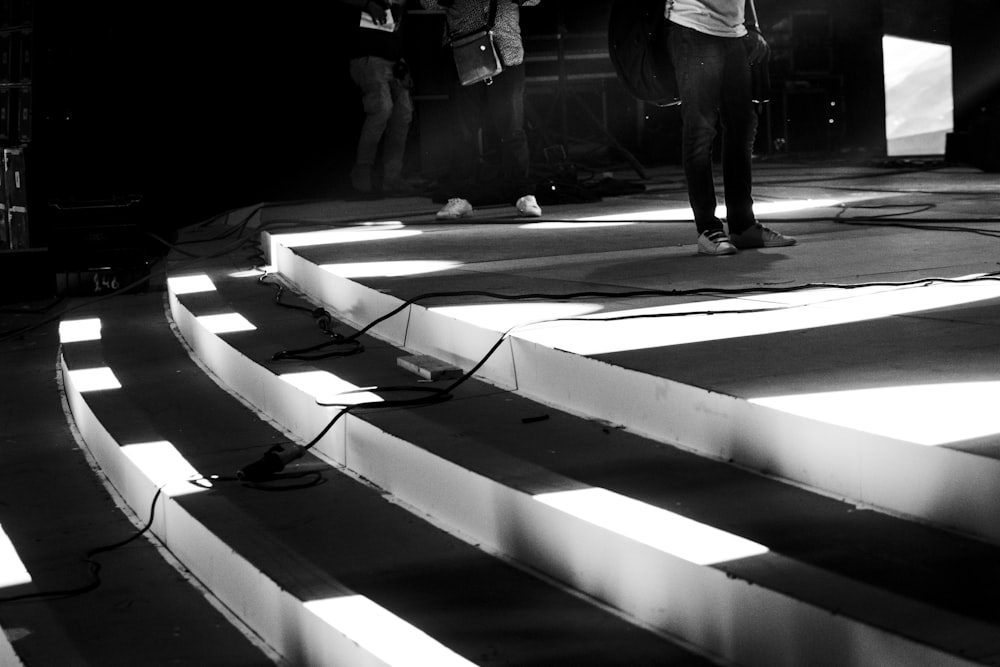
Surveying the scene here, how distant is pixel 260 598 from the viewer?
2.41 meters

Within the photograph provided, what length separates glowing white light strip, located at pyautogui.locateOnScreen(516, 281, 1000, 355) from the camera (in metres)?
2.95

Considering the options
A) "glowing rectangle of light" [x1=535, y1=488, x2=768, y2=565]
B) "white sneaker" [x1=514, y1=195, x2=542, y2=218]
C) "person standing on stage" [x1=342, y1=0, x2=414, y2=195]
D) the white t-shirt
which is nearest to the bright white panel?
"person standing on stage" [x1=342, y1=0, x2=414, y2=195]

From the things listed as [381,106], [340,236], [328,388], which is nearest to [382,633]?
[328,388]

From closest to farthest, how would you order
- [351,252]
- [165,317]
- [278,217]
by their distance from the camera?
[351,252]
[165,317]
[278,217]

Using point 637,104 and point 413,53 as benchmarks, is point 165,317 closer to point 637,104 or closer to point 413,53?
point 413,53

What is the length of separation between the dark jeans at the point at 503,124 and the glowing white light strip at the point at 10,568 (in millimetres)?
3667

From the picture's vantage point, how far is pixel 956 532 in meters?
1.83

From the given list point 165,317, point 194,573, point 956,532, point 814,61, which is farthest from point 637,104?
point 956,532

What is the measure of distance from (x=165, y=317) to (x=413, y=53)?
4.82 meters

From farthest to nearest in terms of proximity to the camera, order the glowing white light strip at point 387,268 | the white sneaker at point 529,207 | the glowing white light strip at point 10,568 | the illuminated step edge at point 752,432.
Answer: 1. the white sneaker at point 529,207
2. the glowing white light strip at point 387,268
3. the glowing white light strip at point 10,568
4. the illuminated step edge at point 752,432

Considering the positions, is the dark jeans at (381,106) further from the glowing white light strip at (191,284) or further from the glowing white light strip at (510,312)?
the glowing white light strip at (510,312)

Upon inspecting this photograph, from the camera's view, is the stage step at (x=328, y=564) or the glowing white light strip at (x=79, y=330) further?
the glowing white light strip at (x=79, y=330)

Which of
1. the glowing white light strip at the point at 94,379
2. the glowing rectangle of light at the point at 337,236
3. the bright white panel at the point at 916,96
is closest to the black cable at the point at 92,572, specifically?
the glowing white light strip at the point at 94,379

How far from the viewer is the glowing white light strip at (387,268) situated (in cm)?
Answer: 451
